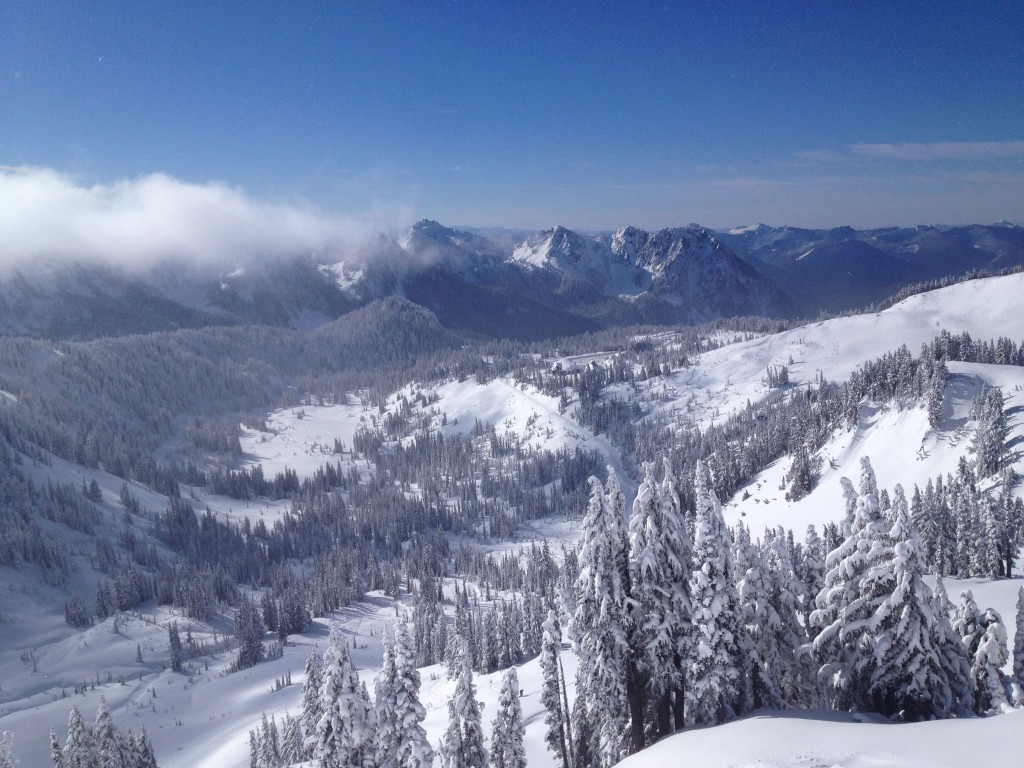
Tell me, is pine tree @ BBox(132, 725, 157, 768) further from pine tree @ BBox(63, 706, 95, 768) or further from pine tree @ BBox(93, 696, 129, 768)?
pine tree @ BBox(63, 706, 95, 768)

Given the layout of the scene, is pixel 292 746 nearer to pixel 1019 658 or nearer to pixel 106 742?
pixel 106 742

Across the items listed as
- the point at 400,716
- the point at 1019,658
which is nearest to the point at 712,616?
the point at 400,716

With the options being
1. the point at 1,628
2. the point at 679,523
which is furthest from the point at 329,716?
the point at 1,628

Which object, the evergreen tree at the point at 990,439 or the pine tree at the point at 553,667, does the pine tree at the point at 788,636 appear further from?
the evergreen tree at the point at 990,439

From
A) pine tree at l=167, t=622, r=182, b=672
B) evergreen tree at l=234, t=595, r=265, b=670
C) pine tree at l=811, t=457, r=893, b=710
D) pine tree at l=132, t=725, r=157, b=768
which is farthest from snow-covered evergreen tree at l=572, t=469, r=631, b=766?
pine tree at l=167, t=622, r=182, b=672

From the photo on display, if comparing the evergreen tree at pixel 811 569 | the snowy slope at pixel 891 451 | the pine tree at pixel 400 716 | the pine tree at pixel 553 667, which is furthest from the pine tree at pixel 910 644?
the snowy slope at pixel 891 451

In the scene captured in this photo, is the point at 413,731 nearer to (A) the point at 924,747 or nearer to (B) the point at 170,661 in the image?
(A) the point at 924,747

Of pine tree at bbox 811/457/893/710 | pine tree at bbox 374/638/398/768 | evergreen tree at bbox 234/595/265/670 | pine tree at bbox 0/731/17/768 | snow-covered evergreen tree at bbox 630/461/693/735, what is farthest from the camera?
evergreen tree at bbox 234/595/265/670
